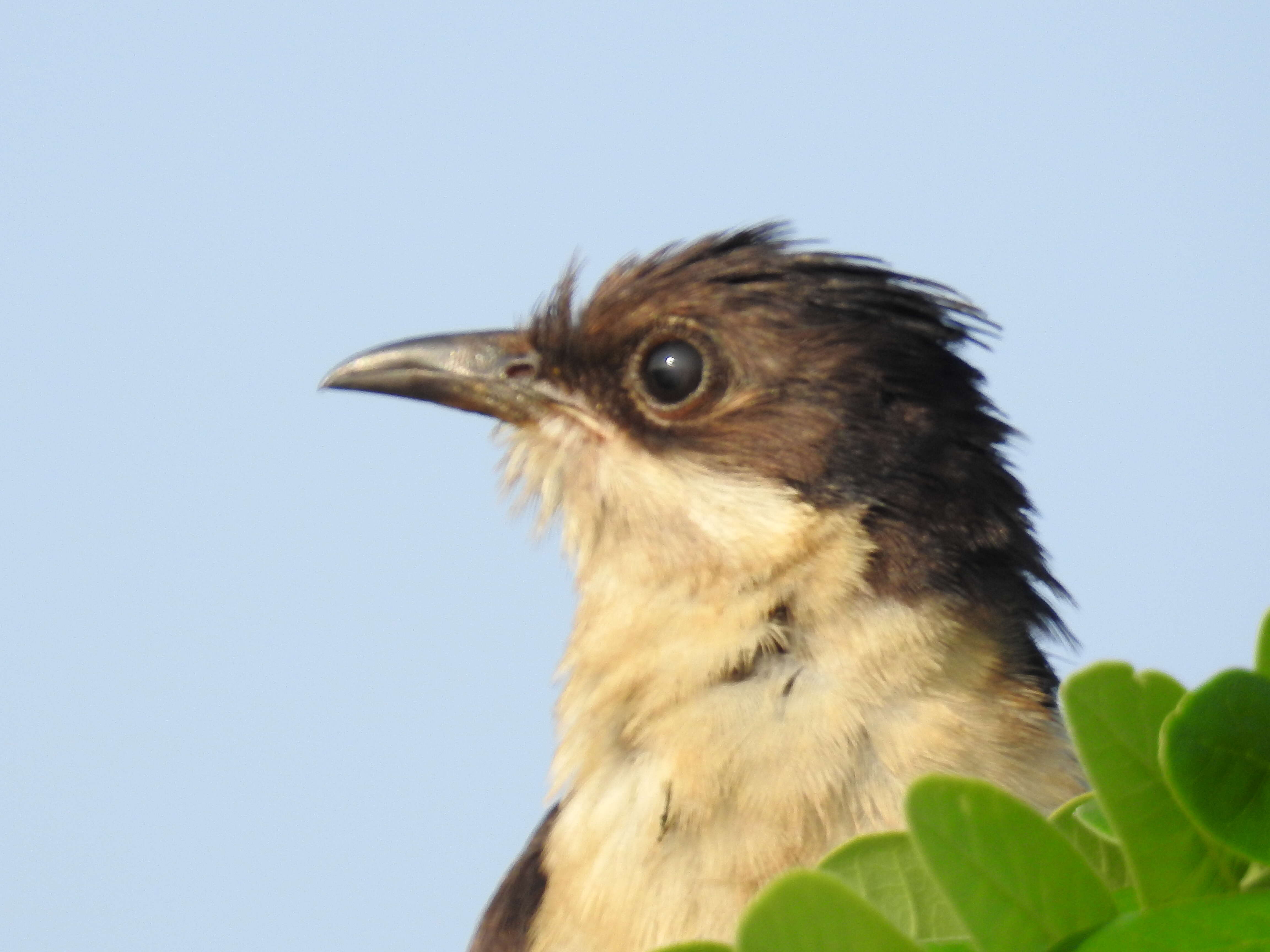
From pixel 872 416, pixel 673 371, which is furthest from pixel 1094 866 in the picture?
pixel 673 371

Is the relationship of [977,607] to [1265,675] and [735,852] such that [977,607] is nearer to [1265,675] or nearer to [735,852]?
[735,852]

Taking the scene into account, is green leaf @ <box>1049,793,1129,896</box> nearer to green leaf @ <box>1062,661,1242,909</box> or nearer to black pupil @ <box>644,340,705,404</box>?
green leaf @ <box>1062,661,1242,909</box>

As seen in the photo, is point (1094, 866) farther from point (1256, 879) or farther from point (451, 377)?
point (451, 377)

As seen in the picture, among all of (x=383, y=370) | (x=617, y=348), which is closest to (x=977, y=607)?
(x=617, y=348)

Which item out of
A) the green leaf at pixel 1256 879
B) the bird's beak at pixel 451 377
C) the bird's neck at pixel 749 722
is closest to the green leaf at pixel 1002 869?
the green leaf at pixel 1256 879

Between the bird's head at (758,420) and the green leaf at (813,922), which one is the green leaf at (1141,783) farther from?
the bird's head at (758,420)

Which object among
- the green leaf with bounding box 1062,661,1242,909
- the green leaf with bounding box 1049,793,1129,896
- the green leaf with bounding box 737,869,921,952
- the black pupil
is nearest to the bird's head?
the black pupil
